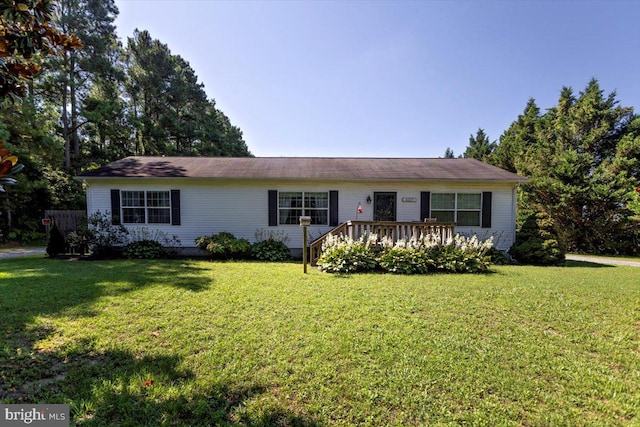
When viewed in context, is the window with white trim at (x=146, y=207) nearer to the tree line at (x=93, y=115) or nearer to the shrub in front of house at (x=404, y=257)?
the tree line at (x=93, y=115)

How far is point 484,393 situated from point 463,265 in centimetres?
542

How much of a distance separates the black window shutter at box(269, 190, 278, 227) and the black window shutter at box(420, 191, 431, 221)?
5.52 meters

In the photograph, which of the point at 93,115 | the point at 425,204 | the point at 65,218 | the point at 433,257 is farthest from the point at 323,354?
the point at 93,115

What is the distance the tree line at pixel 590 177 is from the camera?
41.8 feet

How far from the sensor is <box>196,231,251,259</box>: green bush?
8.99 metres

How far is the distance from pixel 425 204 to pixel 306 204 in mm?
4530

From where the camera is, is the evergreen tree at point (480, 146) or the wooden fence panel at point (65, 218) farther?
the evergreen tree at point (480, 146)

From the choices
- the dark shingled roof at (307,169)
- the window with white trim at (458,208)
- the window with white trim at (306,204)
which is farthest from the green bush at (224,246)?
the window with white trim at (458,208)

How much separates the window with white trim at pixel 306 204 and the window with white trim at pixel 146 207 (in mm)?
4280

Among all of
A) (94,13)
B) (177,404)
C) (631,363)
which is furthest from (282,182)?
(94,13)

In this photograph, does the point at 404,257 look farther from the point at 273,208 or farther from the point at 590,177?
the point at 590,177

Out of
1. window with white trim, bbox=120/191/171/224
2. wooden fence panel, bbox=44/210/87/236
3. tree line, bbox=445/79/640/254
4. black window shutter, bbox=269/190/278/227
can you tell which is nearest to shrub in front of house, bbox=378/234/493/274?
black window shutter, bbox=269/190/278/227

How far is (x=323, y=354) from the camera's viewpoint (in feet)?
9.82

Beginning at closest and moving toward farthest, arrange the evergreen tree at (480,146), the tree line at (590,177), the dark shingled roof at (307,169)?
the dark shingled roof at (307,169)
the tree line at (590,177)
the evergreen tree at (480,146)
